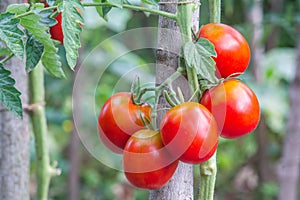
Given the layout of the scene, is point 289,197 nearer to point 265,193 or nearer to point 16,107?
point 265,193

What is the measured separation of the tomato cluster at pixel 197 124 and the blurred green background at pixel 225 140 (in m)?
1.16

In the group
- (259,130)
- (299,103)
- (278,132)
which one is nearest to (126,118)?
(299,103)

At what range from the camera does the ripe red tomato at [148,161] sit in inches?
22.9

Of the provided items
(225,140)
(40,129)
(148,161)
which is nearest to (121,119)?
(148,161)

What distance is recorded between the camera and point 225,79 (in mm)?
588

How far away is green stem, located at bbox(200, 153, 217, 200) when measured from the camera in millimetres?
588

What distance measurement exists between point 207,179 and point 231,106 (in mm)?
85

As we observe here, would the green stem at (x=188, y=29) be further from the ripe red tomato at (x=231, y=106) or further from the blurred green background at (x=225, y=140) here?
the blurred green background at (x=225, y=140)

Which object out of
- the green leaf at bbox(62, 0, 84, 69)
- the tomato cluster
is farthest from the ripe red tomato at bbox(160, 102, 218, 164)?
the green leaf at bbox(62, 0, 84, 69)

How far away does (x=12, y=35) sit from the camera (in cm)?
56

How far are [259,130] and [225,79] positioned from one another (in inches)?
73.0

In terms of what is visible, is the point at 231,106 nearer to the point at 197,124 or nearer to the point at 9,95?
the point at 197,124

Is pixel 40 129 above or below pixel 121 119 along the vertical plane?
below

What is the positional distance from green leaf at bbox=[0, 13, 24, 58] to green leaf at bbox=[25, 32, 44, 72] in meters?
0.03
